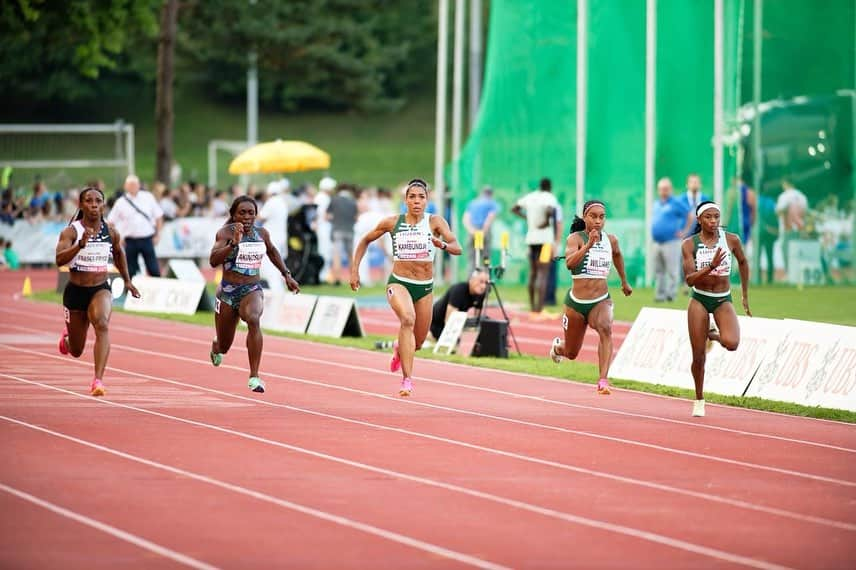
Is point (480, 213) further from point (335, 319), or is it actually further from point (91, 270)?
point (91, 270)

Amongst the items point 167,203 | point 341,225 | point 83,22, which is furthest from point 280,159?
point 83,22

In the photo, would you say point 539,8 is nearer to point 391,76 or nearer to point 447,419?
point 447,419

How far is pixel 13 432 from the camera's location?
1329 centimetres

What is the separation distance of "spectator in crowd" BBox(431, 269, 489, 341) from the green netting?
1230 centimetres

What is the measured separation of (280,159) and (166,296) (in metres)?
10.4

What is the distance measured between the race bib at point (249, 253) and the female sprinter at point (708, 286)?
3.87m

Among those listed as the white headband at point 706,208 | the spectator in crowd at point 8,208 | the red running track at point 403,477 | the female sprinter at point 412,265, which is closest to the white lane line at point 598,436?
the red running track at point 403,477

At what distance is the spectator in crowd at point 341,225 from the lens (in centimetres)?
3597

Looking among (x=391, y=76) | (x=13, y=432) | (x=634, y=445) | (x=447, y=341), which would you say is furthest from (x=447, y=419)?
(x=391, y=76)

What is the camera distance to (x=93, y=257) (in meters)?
15.6

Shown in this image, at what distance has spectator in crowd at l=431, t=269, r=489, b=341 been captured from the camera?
21.4 meters

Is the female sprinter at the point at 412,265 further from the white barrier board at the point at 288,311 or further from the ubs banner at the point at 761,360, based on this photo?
the white barrier board at the point at 288,311

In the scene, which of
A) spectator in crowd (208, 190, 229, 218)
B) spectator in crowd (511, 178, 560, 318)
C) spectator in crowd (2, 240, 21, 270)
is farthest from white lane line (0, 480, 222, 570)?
spectator in crowd (208, 190, 229, 218)

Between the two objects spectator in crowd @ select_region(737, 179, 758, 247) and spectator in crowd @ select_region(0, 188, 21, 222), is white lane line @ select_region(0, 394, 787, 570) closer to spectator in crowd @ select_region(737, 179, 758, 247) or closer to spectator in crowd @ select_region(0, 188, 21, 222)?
spectator in crowd @ select_region(737, 179, 758, 247)
